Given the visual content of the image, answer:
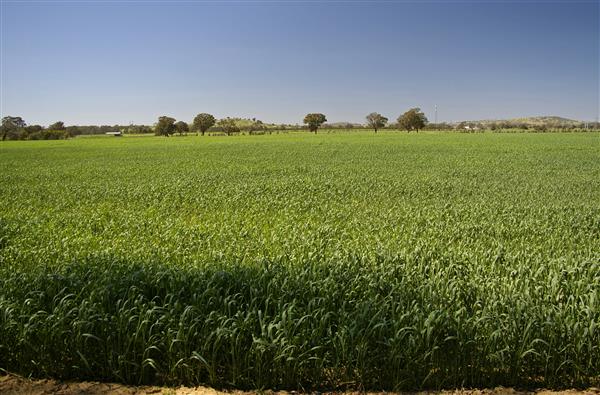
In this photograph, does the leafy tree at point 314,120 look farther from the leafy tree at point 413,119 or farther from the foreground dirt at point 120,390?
the foreground dirt at point 120,390

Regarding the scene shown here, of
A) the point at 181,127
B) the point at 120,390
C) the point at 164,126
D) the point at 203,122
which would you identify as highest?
the point at 203,122

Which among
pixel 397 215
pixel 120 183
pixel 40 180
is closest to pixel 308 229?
pixel 397 215

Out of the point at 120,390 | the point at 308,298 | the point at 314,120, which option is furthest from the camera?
the point at 314,120

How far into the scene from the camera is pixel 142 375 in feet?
16.7

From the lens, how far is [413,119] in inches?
6255

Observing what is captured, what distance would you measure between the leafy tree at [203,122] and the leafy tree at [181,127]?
325 centimetres

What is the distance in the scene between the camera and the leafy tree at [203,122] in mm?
148375

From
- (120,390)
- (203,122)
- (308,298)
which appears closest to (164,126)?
(203,122)

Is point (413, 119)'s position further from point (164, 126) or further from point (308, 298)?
point (308, 298)

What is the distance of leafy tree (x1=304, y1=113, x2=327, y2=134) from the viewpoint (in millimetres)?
158625

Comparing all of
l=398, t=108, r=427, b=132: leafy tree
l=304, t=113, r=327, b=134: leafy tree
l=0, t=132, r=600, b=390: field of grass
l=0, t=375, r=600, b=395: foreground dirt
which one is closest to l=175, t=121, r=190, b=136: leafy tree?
l=304, t=113, r=327, b=134: leafy tree

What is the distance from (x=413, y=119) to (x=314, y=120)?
38.7 m

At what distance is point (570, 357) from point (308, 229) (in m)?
7.87

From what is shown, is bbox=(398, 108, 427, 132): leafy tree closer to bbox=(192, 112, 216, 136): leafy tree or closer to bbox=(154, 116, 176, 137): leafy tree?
bbox=(192, 112, 216, 136): leafy tree
